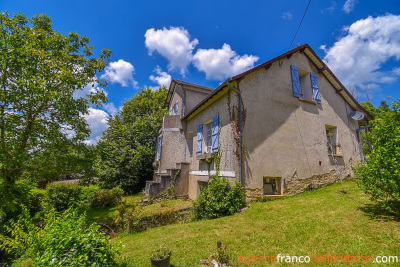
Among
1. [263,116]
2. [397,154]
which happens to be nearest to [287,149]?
[263,116]

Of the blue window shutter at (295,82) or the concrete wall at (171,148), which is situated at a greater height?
the blue window shutter at (295,82)

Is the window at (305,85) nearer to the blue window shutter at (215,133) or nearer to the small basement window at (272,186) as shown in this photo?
the blue window shutter at (215,133)

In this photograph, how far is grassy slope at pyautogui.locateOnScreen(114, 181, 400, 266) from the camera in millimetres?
3393

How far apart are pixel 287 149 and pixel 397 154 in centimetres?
383

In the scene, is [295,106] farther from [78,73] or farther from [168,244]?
[78,73]

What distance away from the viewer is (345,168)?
9180 millimetres

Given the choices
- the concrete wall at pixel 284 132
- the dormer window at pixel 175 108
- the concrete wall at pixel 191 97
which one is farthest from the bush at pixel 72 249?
the dormer window at pixel 175 108

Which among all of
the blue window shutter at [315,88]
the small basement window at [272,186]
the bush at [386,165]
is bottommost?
the small basement window at [272,186]

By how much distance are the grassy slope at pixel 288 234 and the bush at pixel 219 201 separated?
18.7 inches

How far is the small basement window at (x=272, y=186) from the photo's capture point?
24.3 feet

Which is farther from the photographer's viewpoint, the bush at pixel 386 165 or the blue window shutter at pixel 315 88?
the blue window shutter at pixel 315 88

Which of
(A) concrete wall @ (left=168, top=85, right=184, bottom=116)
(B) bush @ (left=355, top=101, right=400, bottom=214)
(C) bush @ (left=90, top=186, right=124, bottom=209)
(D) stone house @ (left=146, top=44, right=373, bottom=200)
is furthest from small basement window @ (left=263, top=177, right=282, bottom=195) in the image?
(C) bush @ (left=90, top=186, right=124, bottom=209)

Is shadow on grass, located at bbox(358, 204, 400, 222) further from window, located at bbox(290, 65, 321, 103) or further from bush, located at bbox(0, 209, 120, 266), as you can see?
bush, located at bbox(0, 209, 120, 266)

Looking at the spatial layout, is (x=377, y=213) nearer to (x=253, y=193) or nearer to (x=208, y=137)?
(x=253, y=193)
